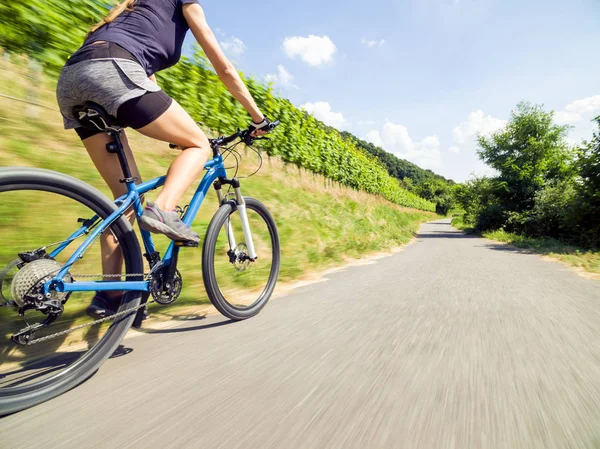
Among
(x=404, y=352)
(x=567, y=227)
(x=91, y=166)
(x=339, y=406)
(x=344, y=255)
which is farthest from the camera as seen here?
(x=567, y=227)

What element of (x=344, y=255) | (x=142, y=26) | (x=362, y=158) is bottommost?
(x=344, y=255)

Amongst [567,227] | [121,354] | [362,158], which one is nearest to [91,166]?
[121,354]

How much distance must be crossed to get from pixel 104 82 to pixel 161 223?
742 mm

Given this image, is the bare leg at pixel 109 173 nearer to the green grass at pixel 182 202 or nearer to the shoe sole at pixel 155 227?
the shoe sole at pixel 155 227

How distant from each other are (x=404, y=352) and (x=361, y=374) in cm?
39

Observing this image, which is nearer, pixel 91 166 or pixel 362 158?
pixel 91 166

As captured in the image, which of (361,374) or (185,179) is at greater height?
(185,179)

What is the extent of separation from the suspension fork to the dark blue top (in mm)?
917

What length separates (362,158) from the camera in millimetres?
18453

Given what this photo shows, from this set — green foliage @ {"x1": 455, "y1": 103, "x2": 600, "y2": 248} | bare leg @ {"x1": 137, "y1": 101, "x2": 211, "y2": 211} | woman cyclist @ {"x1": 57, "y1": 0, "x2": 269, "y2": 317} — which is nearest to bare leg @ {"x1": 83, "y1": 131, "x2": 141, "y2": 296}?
woman cyclist @ {"x1": 57, "y1": 0, "x2": 269, "y2": 317}

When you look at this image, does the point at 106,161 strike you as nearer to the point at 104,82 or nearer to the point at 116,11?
the point at 104,82

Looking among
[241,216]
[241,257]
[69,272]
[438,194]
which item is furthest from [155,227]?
[438,194]

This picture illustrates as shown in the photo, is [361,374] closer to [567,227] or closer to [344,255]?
[344,255]

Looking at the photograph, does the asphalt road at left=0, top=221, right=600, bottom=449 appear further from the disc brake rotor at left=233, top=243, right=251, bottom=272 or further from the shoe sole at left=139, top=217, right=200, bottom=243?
the shoe sole at left=139, top=217, right=200, bottom=243
